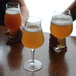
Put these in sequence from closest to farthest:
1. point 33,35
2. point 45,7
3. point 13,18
A: point 33,35 < point 13,18 < point 45,7

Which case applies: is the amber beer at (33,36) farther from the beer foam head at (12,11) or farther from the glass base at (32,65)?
the beer foam head at (12,11)

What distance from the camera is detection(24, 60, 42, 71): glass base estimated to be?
0.81 m

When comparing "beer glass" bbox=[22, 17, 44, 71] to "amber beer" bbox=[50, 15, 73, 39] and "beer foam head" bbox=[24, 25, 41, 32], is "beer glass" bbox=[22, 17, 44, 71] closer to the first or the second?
"beer foam head" bbox=[24, 25, 41, 32]

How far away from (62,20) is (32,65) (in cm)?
26

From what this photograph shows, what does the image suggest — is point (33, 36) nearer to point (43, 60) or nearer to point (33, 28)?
point (33, 28)

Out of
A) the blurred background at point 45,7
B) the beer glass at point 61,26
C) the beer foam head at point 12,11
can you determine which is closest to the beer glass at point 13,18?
the beer foam head at point 12,11

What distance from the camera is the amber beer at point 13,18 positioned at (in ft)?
3.27

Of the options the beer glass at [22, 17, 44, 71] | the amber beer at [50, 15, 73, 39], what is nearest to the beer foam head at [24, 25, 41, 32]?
the beer glass at [22, 17, 44, 71]

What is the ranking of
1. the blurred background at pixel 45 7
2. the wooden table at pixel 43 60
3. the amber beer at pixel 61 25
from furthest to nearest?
1. the blurred background at pixel 45 7
2. the amber beer at pixel 61 25
3. the wooden table at pixel 43 60

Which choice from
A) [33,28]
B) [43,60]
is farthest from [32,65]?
[33,28]

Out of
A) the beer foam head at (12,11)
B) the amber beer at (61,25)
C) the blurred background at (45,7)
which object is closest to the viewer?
the amber beer at (61,25)

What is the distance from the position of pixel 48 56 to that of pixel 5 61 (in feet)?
0.68

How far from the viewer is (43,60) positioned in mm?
875

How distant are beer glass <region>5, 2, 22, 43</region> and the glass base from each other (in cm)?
25
